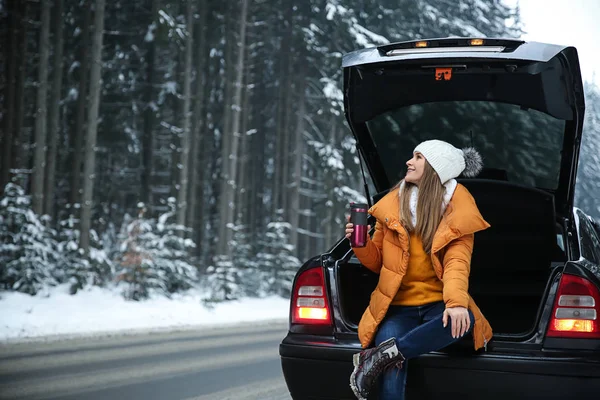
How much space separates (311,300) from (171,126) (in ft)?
85.2

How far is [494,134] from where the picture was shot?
584cm

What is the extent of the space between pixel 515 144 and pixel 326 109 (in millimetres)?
23469

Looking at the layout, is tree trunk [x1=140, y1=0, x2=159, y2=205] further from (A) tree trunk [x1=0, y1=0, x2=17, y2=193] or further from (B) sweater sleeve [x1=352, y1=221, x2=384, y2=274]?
(B) sweater sleeve [x1=352, y1=221, x2=384, y2=274]

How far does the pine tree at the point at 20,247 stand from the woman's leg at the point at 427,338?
16.3 meters

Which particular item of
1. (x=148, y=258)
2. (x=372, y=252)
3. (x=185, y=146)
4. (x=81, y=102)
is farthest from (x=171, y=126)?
(x=372, y=252)

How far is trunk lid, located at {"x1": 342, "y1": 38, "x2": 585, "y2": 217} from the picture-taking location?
461 cm

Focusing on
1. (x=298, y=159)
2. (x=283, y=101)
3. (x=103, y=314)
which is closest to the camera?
(x=103, y=314)

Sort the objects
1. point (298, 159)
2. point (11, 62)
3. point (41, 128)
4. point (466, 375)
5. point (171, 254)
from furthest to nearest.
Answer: point (298, 159), point (11, 62), point (171, 254), point (41, 128), point (466, 375)

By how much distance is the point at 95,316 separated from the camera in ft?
52.3

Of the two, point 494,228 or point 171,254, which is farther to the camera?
point 171,254

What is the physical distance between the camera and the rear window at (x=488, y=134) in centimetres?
558

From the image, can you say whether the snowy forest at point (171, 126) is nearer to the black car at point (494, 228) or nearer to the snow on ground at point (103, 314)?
the snow on ground at point (103, 314)

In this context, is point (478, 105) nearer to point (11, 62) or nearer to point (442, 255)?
point (442, 255)

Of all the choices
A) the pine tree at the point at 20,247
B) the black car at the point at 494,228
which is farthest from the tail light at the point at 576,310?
the pine tree at the point at 20,247
